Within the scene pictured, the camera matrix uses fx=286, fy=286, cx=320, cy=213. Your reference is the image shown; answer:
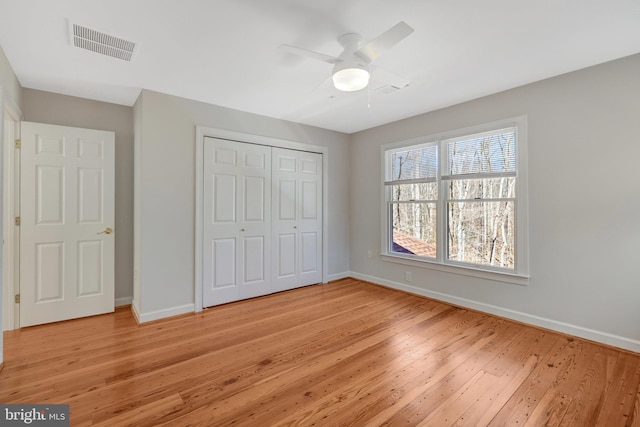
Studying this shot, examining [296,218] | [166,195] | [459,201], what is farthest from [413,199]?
[166,195]

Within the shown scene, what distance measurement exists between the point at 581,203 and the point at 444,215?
1.35 meters

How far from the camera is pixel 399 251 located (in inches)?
173

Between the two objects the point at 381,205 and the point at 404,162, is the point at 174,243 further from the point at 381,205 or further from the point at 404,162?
the point at 404,162

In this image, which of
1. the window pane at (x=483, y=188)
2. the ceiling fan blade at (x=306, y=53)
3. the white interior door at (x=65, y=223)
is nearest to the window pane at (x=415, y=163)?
the window pane at (x=483, y=188)

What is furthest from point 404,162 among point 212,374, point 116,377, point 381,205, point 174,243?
point 116,377

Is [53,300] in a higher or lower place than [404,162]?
lower

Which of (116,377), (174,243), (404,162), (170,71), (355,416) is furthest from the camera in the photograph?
(404,162)

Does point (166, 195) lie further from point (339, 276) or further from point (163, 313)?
point (339, 276)

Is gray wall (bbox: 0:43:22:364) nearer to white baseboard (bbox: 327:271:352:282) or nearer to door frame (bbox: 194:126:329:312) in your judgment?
door frame (bbox: 194:126:329:312)

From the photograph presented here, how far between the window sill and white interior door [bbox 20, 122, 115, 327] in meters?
3.74

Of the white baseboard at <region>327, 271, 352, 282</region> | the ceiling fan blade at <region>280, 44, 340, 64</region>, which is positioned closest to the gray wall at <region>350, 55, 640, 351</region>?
the white baseboard at <region>327, 271, 352, 282</region>

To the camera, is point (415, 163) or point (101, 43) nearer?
point (101, 43)

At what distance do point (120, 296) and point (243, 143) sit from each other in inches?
97.1

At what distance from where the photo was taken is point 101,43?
2.23 meters
